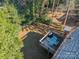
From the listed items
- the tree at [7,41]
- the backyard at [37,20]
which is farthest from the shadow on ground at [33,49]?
the tree at [7,41]

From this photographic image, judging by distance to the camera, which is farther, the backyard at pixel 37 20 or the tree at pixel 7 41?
the backyard at pixel 37 20

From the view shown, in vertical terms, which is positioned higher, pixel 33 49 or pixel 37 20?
pixel 37 20

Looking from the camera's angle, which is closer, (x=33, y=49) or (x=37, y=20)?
(x=33, y=49)

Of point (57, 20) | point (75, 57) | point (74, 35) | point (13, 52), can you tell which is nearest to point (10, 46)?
point (13, 52)

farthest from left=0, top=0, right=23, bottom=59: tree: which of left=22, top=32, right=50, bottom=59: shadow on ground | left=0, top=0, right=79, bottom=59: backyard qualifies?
→ left=22, top=32, right=50, bottom=59: shadow on ground

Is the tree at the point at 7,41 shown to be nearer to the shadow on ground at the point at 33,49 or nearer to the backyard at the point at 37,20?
the backyard at the point at 37,20

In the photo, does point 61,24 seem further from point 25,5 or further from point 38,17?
point 25,5

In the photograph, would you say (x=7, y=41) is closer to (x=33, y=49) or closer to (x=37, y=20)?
(x=33, y=49)

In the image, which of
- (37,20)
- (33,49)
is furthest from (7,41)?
(37,20)

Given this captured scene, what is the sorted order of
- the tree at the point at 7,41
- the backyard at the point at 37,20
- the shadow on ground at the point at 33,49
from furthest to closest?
the backyard at the point at 37,20
the shadow on ground at the point at 33,49
the tree at the point at 7,41
